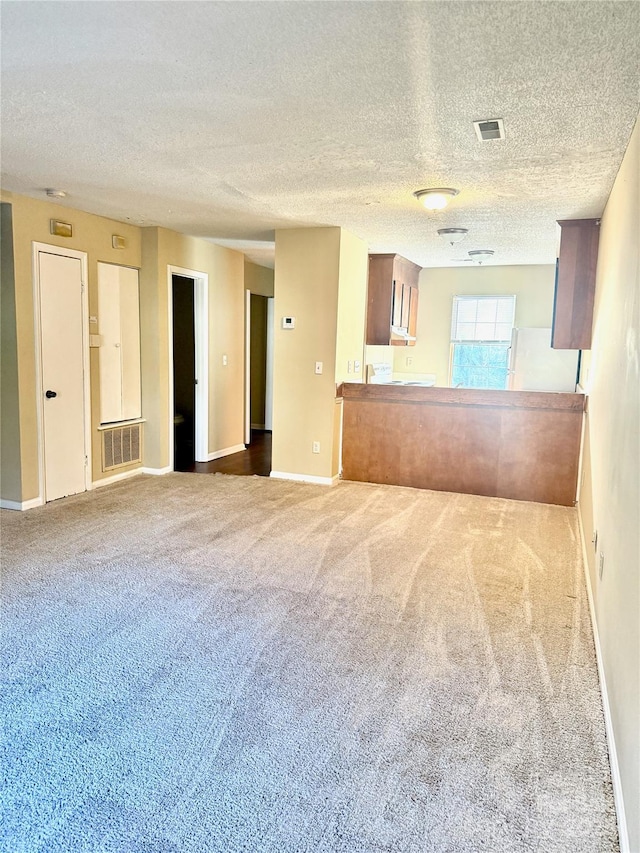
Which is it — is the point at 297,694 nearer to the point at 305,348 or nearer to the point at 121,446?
the point at 305,348

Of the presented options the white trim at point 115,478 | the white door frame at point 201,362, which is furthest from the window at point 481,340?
the white trim at point 115,478

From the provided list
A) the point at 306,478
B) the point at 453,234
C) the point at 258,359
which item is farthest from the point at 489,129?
the point at 258,359

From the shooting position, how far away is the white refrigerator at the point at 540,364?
21.6ft

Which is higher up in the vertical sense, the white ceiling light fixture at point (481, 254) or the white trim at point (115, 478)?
the white ceiling light fixture at point (481, 254)

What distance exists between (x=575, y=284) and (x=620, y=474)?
294 centimetres

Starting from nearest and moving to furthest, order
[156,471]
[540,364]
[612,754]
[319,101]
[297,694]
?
→ [612,754] → [297,694] → [319,101] → [156,471] → [540,364]

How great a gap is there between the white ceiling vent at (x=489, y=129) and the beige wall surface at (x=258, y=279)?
497 centimetres

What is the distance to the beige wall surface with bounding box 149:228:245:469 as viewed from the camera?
18.7 ft

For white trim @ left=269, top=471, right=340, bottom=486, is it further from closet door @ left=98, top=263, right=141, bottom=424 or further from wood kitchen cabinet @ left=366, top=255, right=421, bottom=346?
wood kitchen cabinet @ left=366, top=255, right=421, bottom=346

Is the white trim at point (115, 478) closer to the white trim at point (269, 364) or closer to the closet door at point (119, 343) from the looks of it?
the closet door at point (119, 343)

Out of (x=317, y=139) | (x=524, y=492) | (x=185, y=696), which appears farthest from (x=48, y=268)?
(x=524, y=492)

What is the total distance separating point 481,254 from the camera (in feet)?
21.5

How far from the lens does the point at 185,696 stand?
2223 mm

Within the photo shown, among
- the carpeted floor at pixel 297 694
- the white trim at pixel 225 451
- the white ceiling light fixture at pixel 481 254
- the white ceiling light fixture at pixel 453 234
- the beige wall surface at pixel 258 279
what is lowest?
the carpeted floor at pixel 297 694
